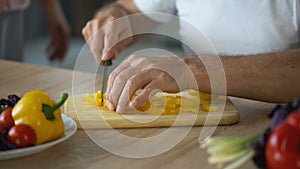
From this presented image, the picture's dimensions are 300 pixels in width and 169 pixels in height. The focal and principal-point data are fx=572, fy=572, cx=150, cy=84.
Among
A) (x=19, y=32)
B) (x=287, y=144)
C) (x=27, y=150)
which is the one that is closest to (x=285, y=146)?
(x=287, y=144)

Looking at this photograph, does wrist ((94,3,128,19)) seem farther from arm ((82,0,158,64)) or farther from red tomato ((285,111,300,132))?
red tomato ((285,111,300,132))

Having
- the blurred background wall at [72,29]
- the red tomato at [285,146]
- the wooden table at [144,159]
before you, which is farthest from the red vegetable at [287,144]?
the blurred background wall at [72,29]

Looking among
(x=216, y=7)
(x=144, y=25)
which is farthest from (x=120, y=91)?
(x=144, y=25)

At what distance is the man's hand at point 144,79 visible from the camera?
1.32 m

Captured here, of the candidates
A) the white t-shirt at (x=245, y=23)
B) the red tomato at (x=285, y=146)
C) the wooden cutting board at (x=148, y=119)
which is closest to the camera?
the red tomato at (x=285, y=146)

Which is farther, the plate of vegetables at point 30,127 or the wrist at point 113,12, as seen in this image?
the wrist at point 113,12

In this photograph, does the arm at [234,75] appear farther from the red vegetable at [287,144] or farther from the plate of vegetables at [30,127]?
the red vegetable at [287,144]

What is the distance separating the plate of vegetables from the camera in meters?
1.08

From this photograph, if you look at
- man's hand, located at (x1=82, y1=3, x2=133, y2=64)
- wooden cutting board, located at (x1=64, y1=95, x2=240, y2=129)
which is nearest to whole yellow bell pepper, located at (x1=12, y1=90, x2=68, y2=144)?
wooden cutting board, located at (x1=64, y1=95, x2=240, y2=129)

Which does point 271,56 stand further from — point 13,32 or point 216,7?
point 13,32

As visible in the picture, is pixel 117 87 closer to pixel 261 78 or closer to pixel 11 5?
pixel 261 78

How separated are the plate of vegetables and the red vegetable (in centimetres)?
46

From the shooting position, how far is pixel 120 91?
1.34 metres

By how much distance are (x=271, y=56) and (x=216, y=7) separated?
0.40m
